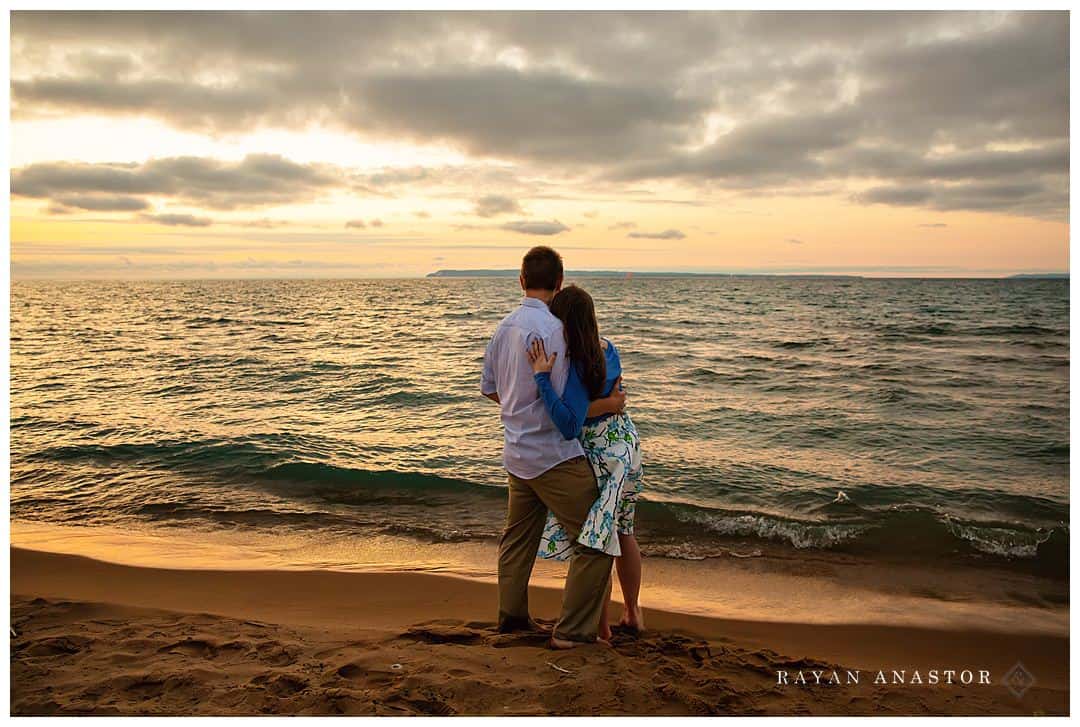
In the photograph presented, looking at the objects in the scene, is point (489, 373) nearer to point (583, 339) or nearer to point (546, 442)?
point (546, 442)

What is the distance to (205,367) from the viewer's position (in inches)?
740

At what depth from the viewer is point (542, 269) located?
12.7ft

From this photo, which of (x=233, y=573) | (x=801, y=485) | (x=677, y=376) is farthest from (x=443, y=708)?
(x=677, y=376)

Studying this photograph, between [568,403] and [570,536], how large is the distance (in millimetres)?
820

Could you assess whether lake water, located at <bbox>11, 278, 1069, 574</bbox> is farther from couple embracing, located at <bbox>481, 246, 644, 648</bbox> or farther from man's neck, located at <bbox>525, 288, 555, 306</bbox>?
man's neck, located at <bbox>525, 288, 555, 306</bbox>

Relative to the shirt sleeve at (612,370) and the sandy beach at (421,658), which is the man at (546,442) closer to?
the shirt sleeve at (612,370)

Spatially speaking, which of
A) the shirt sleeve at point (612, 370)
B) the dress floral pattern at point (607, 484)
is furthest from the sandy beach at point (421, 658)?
the shirt sleeve at point (612, 370)

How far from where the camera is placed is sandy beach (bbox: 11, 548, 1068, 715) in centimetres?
344

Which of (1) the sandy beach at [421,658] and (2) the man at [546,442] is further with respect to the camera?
(2) the man at [546,442]

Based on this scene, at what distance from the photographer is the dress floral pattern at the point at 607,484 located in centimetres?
391

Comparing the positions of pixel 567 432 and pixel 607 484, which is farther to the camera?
pixel 607 484

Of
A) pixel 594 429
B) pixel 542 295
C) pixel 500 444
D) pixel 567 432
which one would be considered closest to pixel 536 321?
pixel 542 295

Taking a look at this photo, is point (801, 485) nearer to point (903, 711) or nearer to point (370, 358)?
point (903, 711)

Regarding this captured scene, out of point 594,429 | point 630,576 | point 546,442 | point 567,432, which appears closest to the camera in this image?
point 567,432
